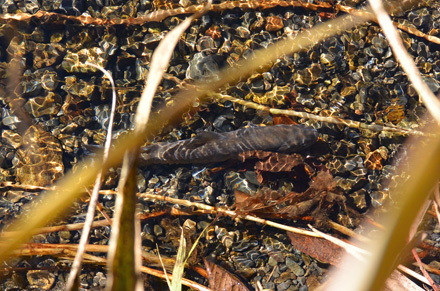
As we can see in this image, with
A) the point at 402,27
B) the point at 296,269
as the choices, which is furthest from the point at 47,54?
the point at 402,27

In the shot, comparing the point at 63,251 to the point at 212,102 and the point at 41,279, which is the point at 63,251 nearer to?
the point at 41,279

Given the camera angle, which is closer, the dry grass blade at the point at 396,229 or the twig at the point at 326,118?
the dry grass blade at the point at 396,229

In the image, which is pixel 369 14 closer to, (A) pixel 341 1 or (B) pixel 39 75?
(A) pixel 341 1

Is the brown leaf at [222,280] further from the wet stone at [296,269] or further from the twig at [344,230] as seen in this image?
the twig at [344,230]

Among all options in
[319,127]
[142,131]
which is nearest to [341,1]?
[319,127]

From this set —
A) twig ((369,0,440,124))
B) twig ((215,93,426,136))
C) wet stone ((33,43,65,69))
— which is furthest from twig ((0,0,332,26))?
twig ((369,0,440,124))

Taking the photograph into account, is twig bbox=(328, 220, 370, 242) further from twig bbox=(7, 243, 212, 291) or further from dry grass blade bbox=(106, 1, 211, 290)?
dry grass blade bbox=(106, 1, 211, 290)

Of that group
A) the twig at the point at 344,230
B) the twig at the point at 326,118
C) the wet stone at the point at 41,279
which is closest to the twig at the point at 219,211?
the twig at the point at 344,230
